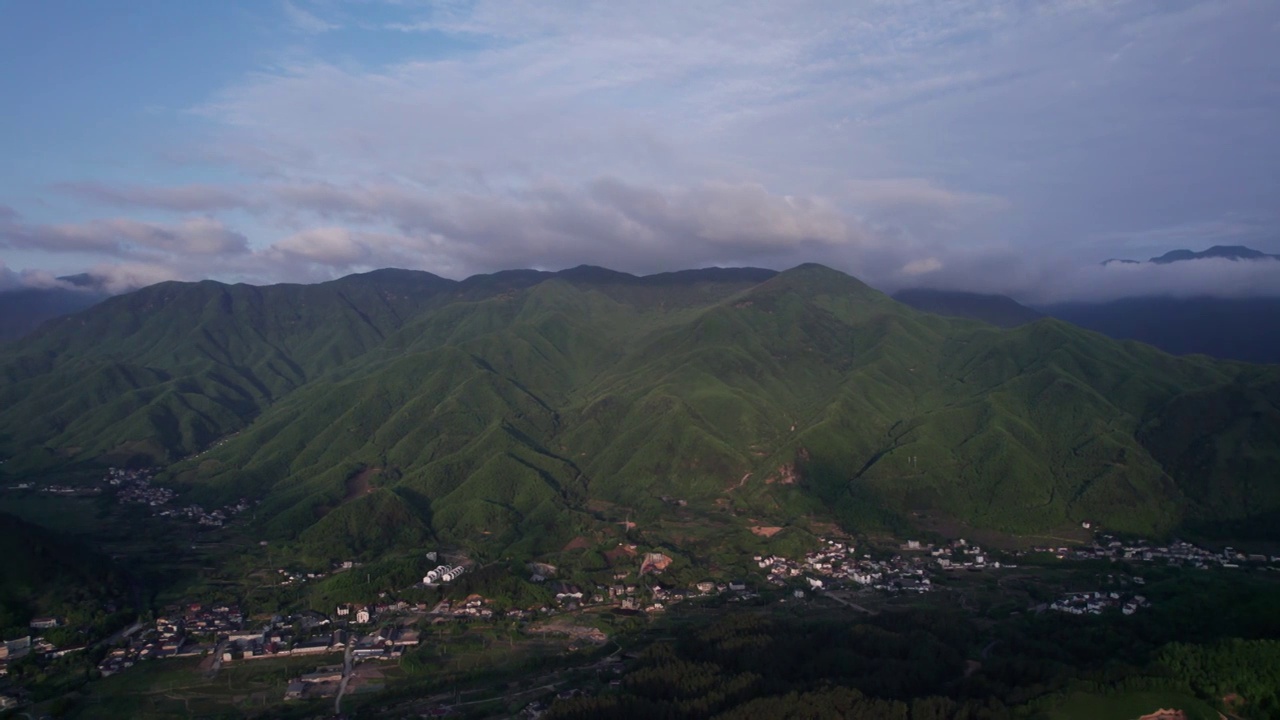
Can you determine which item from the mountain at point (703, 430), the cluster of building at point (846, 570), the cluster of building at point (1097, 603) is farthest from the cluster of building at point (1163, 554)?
the cluster of building at point (1097, 603)

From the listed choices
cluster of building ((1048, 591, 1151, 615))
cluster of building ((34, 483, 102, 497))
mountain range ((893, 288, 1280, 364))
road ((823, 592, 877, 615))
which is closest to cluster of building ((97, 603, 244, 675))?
road ((823, 592, 877, 615))

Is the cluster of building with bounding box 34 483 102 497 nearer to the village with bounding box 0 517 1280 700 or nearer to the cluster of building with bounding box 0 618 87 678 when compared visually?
the village with bounding box 0 517 1280 700

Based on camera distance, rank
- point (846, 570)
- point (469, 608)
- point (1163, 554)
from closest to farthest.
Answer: point (469, 608) < point (846, 570) < point (1163, 554)

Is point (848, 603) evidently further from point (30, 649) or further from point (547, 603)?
point (30, 649)

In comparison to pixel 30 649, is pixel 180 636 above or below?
below

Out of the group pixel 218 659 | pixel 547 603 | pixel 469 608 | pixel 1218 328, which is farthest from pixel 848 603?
pixel 1218 328

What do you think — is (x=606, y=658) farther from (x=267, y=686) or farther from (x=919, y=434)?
(x=919, y=434)

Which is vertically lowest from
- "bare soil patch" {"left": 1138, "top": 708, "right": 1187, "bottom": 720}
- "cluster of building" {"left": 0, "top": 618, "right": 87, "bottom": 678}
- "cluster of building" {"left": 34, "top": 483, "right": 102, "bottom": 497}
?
"bare soil patch" {"left": 1138, "top": 708, "right": 1187, "bottom": 720}
